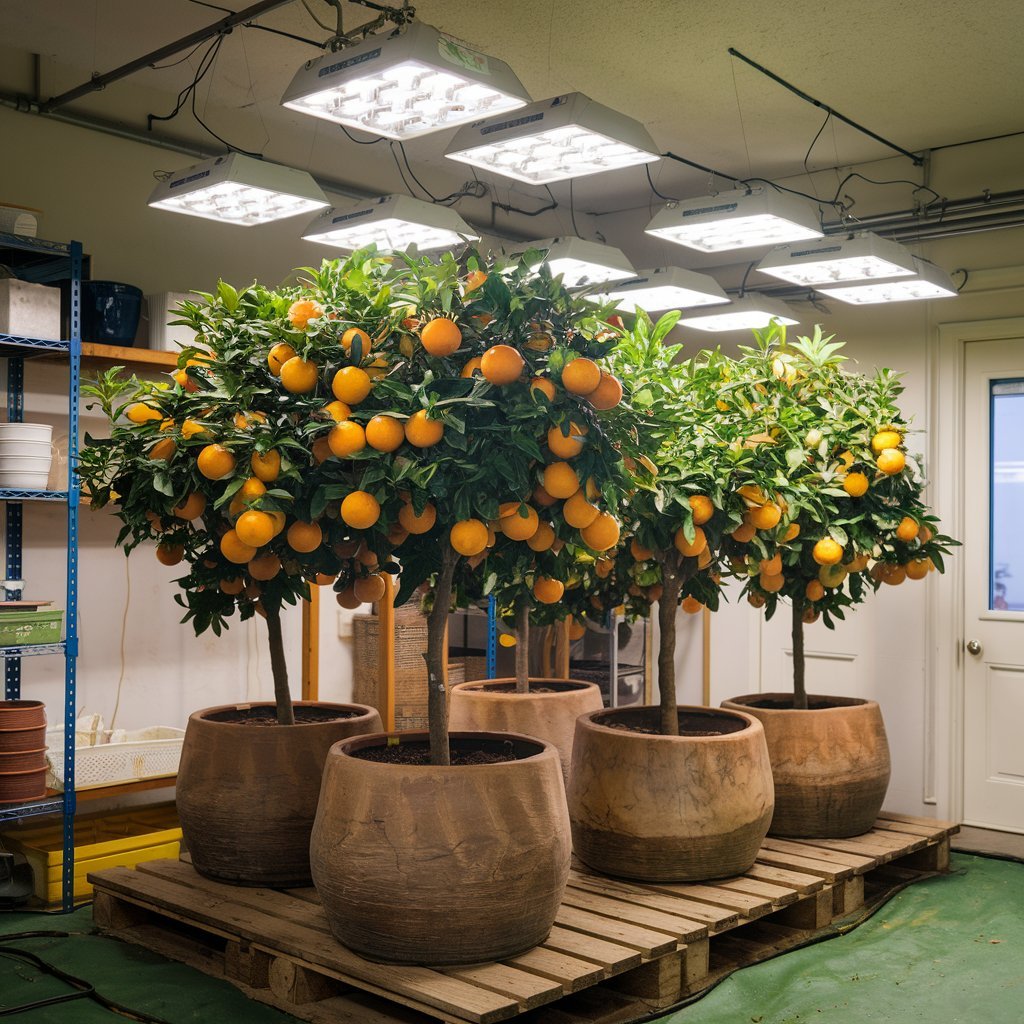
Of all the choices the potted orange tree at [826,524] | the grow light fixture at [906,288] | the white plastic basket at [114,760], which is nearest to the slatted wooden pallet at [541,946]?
the potted orange tree at [826,524]

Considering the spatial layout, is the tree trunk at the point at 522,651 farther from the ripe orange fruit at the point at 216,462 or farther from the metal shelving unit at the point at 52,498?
the ripe orange fruit at the point at 216,462

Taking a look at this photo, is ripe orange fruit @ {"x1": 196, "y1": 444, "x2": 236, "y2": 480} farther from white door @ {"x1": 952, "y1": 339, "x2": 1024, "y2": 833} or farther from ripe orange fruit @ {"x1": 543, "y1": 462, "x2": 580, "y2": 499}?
white door @ {"x1": 952, "y1": 339, "x2": 1024, "y2": 833}

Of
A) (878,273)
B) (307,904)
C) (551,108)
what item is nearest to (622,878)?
(307,904)

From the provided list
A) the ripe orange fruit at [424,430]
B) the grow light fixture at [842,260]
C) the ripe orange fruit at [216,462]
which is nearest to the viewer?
the ripe orange fruit at [424,430]

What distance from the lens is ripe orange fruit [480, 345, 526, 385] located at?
216 cm

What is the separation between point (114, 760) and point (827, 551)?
2.44 m

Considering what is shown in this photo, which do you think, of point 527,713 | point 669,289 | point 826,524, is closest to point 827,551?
point 826,524

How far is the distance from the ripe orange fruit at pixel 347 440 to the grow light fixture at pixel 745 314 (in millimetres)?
3100

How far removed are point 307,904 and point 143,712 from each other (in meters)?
2.07

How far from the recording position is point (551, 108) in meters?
3.18

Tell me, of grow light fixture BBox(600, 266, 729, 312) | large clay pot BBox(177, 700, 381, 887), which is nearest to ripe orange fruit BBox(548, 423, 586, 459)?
large clay pot BBox(177, 700, 381, 887)

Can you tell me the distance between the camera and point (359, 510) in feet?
7.07

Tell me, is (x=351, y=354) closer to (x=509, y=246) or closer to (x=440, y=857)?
(x=440, y=857)

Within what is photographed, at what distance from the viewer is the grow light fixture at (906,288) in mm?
4684
